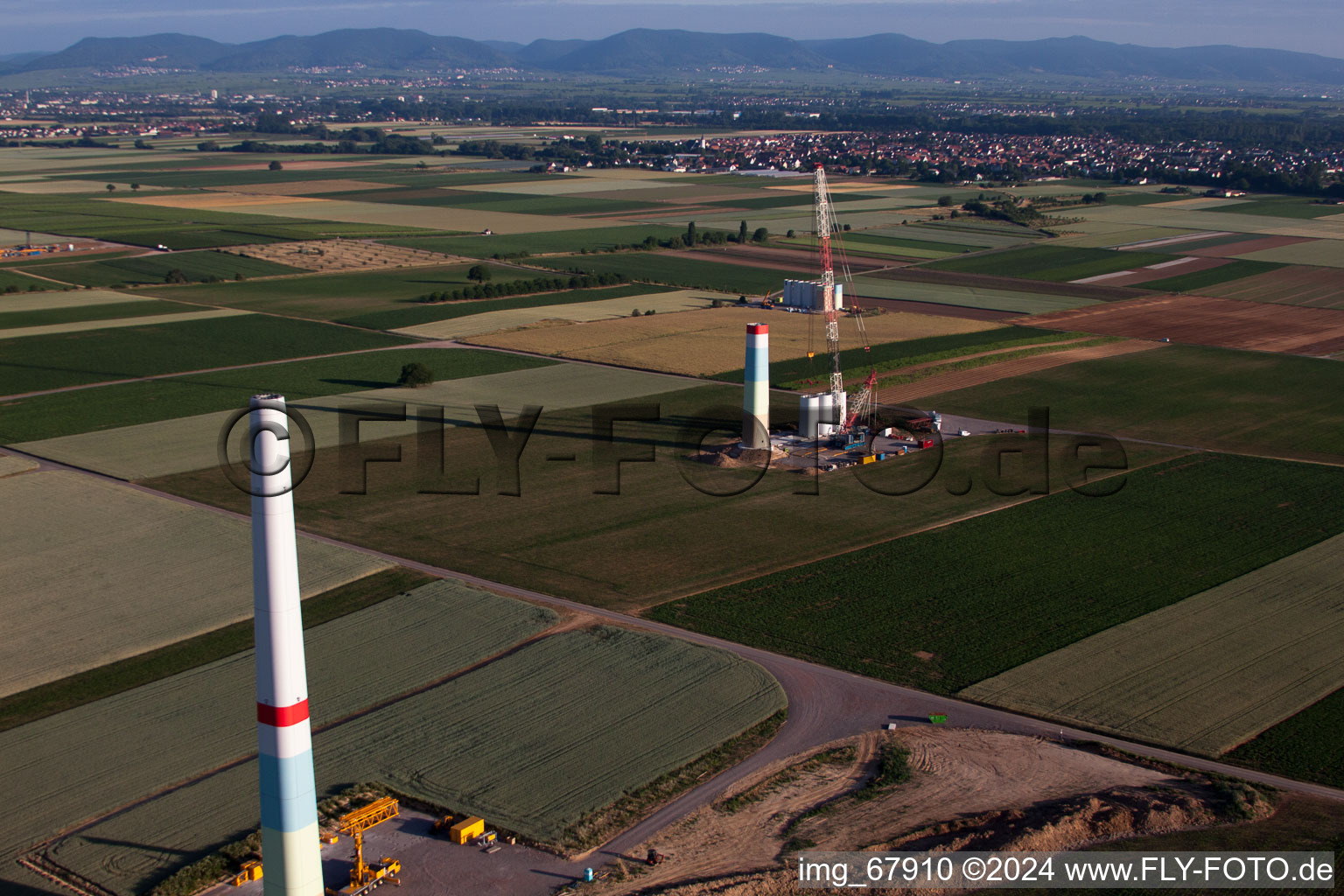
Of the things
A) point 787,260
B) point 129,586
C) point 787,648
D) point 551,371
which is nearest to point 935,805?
point 787,648

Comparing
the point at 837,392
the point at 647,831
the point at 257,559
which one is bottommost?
the point at 647,831

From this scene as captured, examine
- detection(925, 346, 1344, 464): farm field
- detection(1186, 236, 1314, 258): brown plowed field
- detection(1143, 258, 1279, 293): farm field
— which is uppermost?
detection(1186, 236, 1314, 258): brown plowed field

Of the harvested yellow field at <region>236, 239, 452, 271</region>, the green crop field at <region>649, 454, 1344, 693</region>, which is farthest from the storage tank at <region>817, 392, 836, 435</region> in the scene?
the harvested yellow field at <region>236, 239, 452, 271</region>

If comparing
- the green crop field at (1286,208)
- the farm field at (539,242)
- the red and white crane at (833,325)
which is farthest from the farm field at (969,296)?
the green crop field at (1286,208)

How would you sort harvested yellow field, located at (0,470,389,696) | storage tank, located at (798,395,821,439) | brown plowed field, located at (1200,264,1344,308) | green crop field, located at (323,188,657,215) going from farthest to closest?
1. green crop field, located at (323,188,657,215)
2. brown plowed field, located at (1200,264,1344,308)
3. storage tank, located at (798,395,821,439)
4. harvested yellow field, located at (0,470,389,696)

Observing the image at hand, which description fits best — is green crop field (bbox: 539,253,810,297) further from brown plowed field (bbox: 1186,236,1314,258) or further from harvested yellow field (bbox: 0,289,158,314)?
brown plowed field (bbox: 1186,236,1314,258)

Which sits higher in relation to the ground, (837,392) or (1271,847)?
(837,392)

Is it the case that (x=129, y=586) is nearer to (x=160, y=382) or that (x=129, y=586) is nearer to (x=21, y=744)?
(x=21, y=744)

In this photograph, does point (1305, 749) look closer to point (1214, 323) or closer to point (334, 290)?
point (1214, 323)
